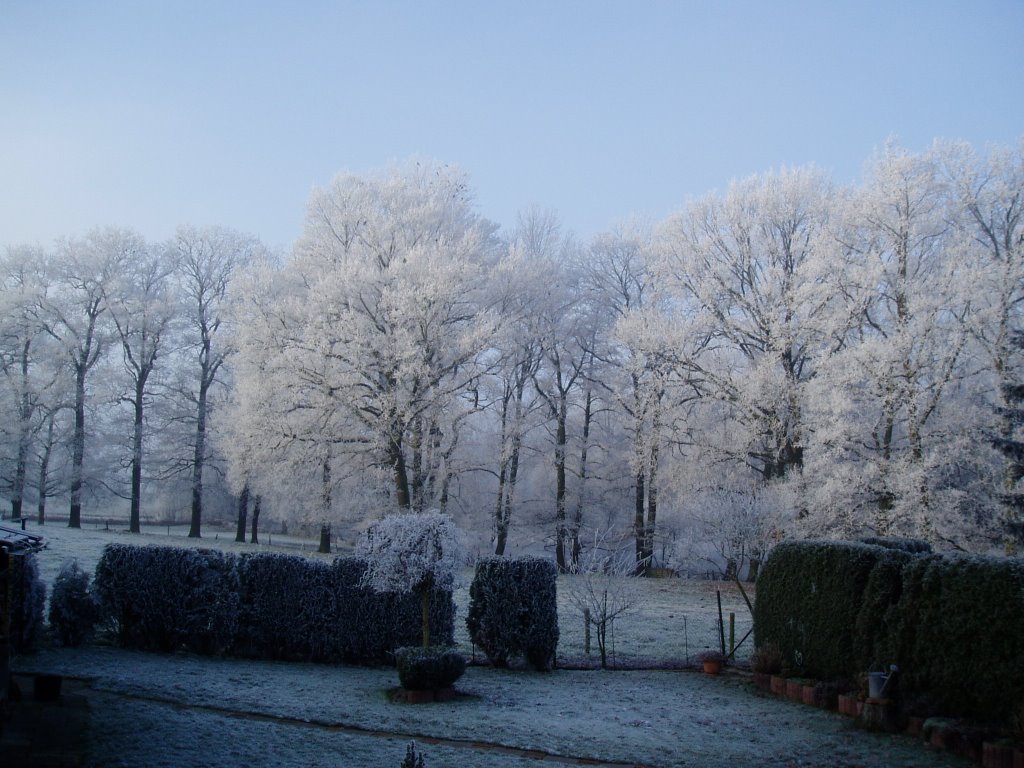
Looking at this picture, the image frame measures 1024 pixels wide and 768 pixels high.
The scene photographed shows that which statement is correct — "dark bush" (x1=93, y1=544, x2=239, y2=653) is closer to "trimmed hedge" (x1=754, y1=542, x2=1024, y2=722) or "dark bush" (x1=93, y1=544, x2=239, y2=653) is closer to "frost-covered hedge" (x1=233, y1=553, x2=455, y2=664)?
"frost-covered hedge" (x1=233, y1=553, x2=455, y2=664)

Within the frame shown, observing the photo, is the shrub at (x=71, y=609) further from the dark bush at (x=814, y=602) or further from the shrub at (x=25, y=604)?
the dark bush at (x=814, y=602)

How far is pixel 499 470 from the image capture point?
27016mm

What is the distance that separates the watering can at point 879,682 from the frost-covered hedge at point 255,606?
5.89 meters

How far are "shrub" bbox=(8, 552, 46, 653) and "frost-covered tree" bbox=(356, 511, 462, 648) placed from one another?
437 cm

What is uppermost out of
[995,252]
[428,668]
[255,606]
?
[995,252]

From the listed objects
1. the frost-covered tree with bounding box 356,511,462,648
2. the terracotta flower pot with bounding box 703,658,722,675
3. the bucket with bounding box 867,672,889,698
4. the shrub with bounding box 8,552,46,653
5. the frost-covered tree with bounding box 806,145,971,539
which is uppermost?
the frost-covered tree with bounding box 806,145,971,539

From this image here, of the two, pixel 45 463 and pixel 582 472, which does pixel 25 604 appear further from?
pixel 45 463

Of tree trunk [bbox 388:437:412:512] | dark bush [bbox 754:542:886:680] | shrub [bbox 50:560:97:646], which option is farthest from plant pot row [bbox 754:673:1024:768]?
tree trunk [bbox 388:437:412:512]

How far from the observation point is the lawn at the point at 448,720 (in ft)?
21.8

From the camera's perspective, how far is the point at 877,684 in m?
8.44

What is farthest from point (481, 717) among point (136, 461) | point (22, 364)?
point (22, 364)

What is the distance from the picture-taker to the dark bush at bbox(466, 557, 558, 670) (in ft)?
39.8

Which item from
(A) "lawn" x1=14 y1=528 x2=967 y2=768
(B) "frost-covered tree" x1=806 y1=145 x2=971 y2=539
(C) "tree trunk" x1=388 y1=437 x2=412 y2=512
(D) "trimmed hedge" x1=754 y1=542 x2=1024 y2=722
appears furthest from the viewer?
(C) "tree trunk" x1=388 y1=437 x2=412 y2=512

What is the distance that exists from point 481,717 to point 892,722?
438 cm
